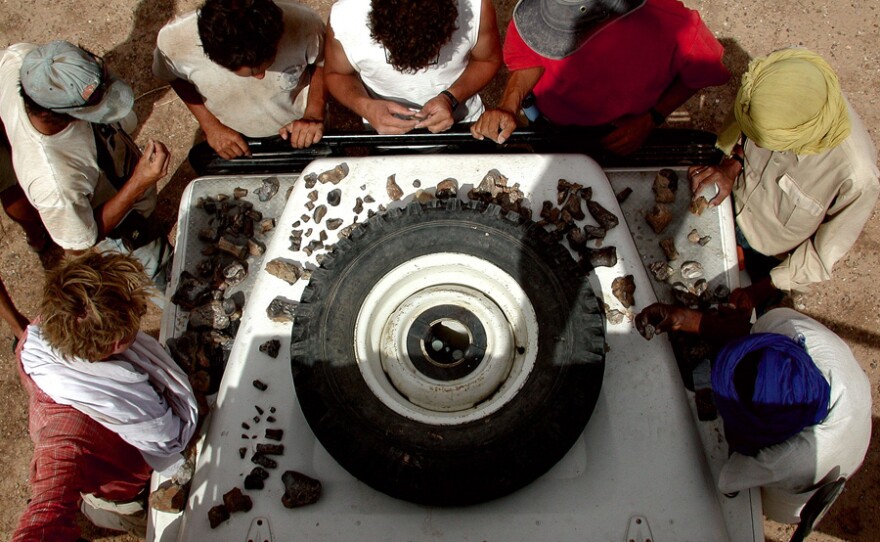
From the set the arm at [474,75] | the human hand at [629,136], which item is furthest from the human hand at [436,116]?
the human hand at [629,136]

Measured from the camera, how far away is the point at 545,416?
75.3 inches

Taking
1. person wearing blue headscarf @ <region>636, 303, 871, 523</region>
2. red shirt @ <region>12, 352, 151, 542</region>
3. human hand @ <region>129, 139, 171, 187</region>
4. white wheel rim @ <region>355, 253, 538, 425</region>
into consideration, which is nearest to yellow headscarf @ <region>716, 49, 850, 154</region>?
person wearing blue headscarf @ <region>636, 303, 871, 523</region>

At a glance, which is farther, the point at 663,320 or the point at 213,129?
the point at 213,129

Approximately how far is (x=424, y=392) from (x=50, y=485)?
1.14 metres

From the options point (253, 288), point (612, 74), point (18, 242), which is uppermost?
point (612, 74)

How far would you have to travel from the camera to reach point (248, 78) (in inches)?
111

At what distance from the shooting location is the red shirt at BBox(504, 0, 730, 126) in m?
2.44

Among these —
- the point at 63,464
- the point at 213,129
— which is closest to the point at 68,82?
the point at 213,129

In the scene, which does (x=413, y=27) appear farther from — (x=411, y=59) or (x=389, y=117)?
(x=389, y=117)

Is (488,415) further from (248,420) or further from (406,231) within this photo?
(248,420)

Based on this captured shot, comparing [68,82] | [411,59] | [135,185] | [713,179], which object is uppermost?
[411,59]

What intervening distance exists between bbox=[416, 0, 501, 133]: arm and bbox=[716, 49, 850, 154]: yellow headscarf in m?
1.07

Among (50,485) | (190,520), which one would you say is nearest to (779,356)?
(190,520)

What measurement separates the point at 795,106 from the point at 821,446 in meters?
1.12
